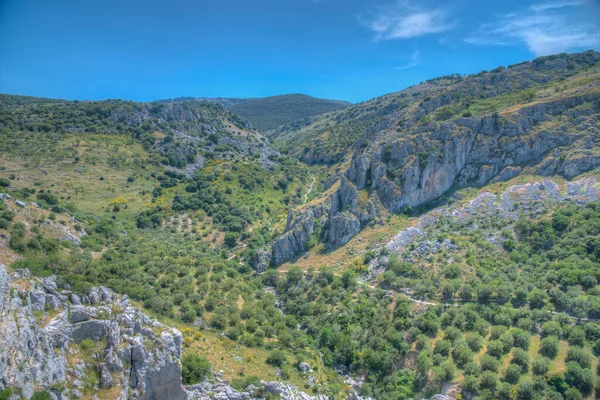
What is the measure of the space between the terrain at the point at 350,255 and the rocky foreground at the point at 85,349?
0.71ft

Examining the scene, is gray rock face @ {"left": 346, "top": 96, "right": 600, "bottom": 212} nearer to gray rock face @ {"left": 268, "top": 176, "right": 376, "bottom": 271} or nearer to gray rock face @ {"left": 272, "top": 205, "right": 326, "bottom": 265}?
gray rock face @ {"left": 268, "top": 176, "right": 376, "bottom": 271}

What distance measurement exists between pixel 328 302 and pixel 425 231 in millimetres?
27657

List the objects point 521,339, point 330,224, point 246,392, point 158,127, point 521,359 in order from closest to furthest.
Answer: point 246,392 → point 521,359 → point 521,339 → point 330,224 → point 158,127

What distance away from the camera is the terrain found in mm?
38562

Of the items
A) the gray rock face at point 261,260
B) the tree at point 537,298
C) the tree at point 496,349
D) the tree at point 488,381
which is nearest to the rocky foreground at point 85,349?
the tree at point 488,381

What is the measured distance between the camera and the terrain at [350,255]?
3856 cm

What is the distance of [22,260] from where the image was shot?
37.4 m

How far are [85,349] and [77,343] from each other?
2.94ft

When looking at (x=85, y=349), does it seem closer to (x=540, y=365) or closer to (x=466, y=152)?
(x=540, y=365)

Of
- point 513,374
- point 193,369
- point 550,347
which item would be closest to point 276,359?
point 193,369

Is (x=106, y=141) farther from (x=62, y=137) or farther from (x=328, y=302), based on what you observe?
(x=328, y=302)

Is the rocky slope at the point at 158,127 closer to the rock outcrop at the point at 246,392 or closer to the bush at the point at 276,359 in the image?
the bush at the point at 276,359

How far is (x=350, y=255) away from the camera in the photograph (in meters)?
73.5

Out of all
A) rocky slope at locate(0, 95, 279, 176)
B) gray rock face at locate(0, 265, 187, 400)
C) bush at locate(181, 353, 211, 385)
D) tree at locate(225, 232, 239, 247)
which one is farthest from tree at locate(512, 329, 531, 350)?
rocky slope at locate(0, 95, 279, 176)
